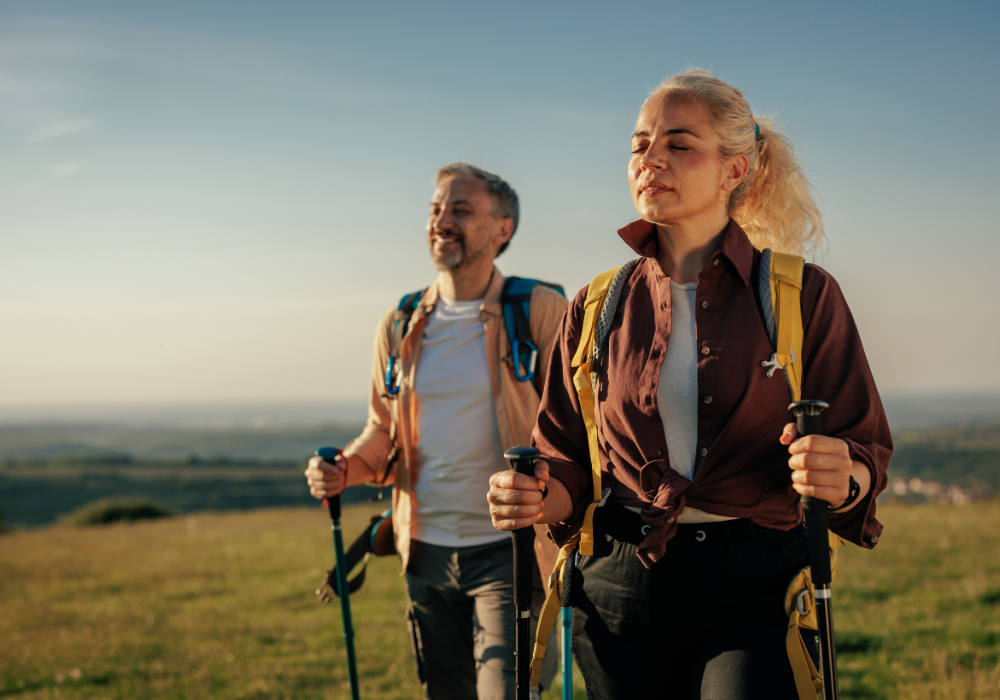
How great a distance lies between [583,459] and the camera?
2.80 meters

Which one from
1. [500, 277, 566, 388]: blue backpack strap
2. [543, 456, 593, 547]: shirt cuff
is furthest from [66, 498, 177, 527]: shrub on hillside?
[543, 456, 593, 547]: shirt cuff

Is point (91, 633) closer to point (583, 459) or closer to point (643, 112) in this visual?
point (583, 459)

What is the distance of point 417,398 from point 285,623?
631cm

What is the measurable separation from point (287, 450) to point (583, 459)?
20131cm

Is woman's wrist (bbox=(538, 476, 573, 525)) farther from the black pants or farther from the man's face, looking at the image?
the man's face

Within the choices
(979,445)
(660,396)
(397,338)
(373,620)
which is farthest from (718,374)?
(979,445)

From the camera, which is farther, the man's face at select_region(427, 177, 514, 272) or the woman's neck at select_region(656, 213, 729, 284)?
the man's face at select_region(427, 177, 514, 272)

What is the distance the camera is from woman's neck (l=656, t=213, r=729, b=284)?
8.75ft

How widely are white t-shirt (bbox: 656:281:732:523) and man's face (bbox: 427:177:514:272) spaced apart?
222cm

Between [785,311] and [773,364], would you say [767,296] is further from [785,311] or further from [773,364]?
[773,364]

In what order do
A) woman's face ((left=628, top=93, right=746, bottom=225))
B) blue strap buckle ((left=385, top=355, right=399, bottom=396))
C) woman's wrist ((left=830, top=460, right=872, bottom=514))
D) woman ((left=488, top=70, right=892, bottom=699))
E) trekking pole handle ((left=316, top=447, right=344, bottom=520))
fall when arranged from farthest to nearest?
blue strap buckle ((left=385, top=355, right=399, bottom=396)) < trekking pole handle ((left=316, top=447, right=344, bottom=520)) < woman's face ((left=628, top=93, right=746, bottom=225)) < woman ((left=488, top=70, right=892, bottom=699)) < woman's wrist ((left=830, top=460, right=872, bottom=514))

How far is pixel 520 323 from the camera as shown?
13.9ft

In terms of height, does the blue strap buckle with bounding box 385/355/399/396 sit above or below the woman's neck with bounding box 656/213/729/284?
below

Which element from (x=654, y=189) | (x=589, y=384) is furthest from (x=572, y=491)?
(x=654, y=189)
